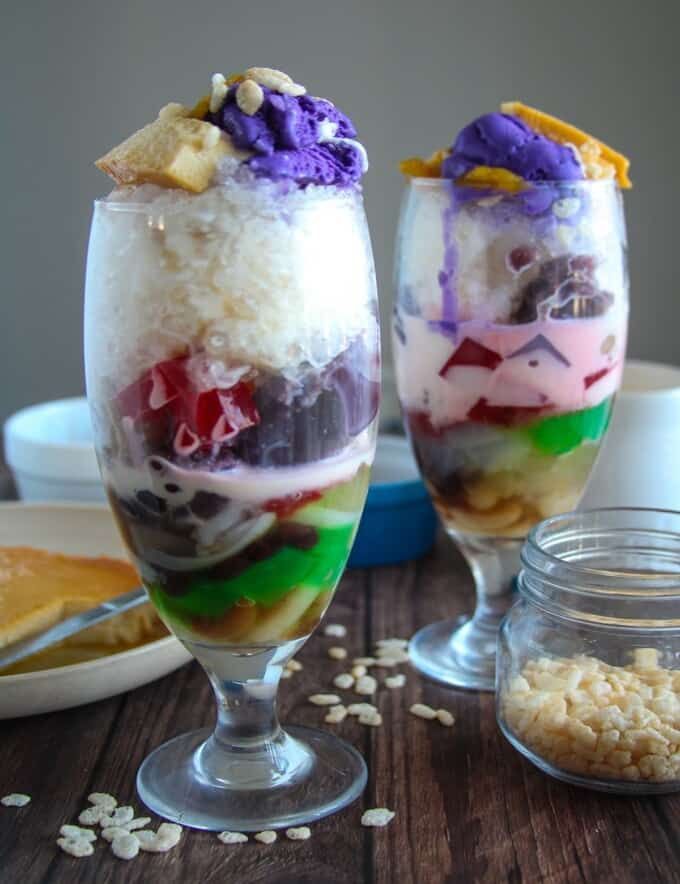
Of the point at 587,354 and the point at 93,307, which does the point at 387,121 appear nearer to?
the point at 587,354

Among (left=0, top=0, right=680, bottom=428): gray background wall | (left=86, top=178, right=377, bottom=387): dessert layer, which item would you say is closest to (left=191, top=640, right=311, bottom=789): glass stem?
(left=86, top=178, right=377, bottom=387): dessert layer

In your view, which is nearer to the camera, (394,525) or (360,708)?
(360,708)

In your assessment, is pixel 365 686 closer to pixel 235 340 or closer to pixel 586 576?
pixel 586 576

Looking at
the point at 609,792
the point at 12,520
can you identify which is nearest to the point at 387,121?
the point at 12,520

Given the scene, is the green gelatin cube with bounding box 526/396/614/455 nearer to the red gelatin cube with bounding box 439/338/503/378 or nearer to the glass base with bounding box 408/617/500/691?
the red gelatin cube with bounding box 439/338/503/378

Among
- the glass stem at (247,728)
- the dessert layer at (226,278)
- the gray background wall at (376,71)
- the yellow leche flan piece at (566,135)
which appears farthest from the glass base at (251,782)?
the gray background wall at (376,71)

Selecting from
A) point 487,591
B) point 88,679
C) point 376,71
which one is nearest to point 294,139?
point 88,679

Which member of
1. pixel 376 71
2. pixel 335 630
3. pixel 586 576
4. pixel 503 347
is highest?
pixel 376 71
